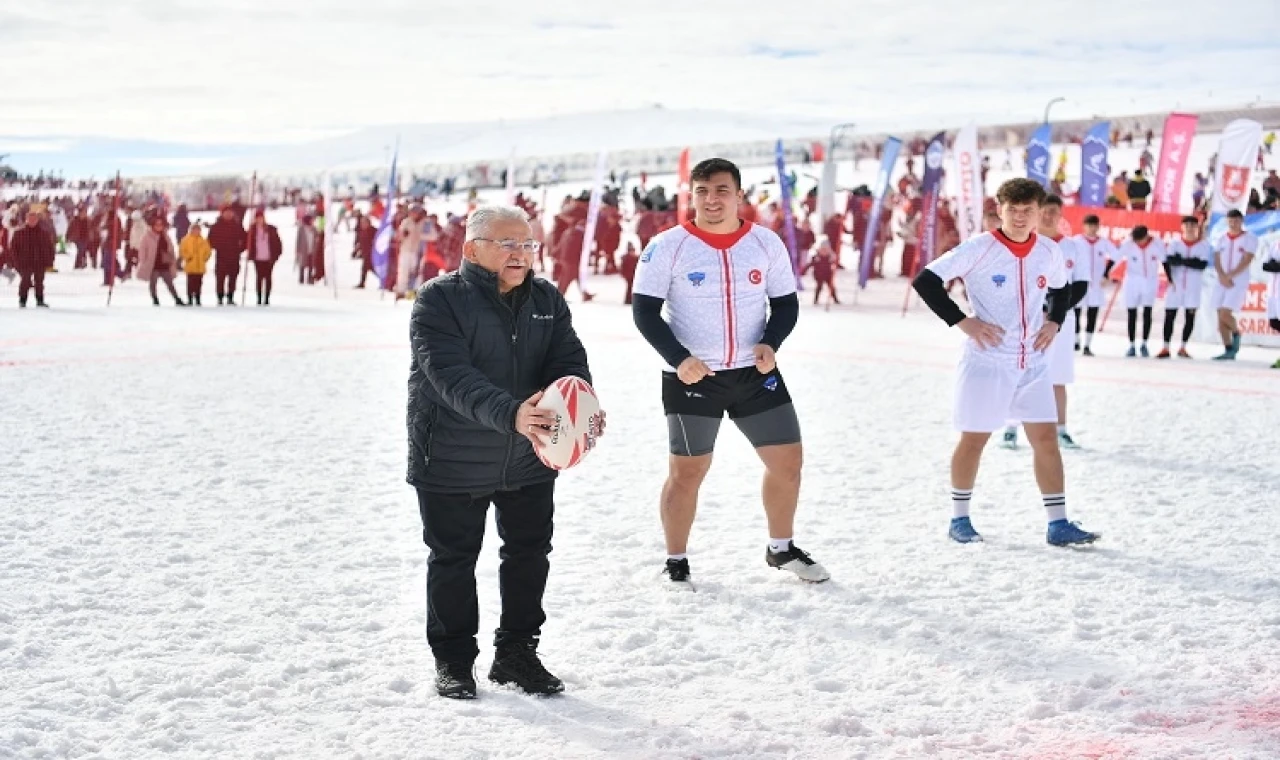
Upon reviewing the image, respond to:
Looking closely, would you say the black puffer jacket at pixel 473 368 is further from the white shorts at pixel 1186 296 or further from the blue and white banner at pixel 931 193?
the blue and white banner at pixel 931 193

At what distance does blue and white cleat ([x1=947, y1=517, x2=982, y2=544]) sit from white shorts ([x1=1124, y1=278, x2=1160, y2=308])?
1023 centimetres

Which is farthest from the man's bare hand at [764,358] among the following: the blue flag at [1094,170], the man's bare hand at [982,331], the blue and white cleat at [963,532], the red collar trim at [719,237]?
the blue flag at [1094,170]

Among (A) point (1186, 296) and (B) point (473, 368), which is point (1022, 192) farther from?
(A) point (1186, 296)

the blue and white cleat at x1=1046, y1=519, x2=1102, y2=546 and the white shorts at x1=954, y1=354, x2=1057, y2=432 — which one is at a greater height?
the white shorts at x1=954, y1=354, x2=1057, y2=432

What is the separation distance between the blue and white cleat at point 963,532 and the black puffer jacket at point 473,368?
2.66 m

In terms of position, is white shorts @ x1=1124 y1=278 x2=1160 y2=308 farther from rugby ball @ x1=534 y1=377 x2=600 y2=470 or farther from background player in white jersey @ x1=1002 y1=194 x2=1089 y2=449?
rugby ball @ x1=534 y1=377 x2=600 y2=470

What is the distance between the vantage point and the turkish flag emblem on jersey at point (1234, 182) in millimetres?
16672

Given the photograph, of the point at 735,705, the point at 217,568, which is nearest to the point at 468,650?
the point at 735,705

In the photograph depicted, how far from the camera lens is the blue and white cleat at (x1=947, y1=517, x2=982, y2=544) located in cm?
604

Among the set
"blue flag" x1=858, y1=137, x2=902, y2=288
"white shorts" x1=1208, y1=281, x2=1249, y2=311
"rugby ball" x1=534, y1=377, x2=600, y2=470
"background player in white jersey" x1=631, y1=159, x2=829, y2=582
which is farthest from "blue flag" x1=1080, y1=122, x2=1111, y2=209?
"rugby ball" x1=534, y1=377, x2=600, y2=470

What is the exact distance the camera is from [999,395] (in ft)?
19.5

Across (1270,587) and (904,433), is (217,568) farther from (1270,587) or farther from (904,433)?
(904,433)

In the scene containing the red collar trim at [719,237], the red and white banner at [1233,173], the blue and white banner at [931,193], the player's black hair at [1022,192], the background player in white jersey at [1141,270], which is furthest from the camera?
the blue and white banner at [931,193]

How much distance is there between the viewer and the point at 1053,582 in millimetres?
5348
